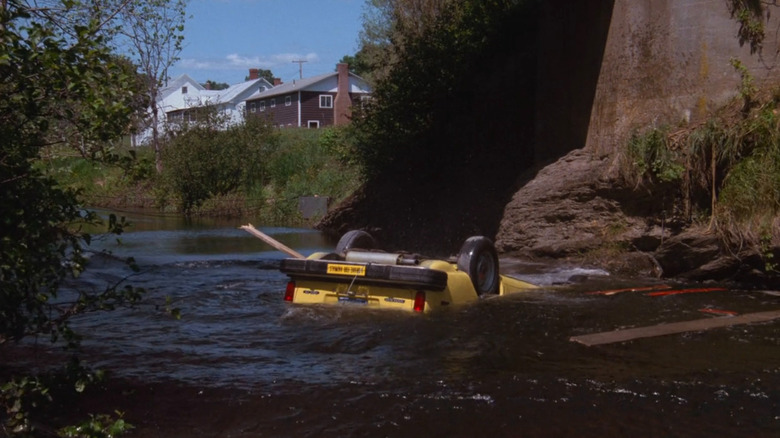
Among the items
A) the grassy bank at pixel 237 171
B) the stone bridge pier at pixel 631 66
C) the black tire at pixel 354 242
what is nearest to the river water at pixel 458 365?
the black tire at pixel 354 242

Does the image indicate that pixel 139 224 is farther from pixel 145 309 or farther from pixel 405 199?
pixel 145 309

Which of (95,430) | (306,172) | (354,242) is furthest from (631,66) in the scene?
(306,172)

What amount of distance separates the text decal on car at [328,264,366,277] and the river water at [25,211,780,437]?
0.42 meters

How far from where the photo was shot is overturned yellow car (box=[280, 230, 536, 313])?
29.5ft

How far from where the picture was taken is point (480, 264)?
10172mm

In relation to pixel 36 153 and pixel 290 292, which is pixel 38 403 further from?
pixel 290 292

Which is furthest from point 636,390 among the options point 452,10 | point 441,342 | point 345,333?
point 452,10

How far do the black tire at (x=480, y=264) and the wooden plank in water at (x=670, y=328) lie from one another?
1.70 metres

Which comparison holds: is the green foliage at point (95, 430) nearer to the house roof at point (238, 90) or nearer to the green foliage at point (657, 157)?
the green foliage at point (657, 157)

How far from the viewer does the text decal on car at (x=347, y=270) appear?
9203 millimetres

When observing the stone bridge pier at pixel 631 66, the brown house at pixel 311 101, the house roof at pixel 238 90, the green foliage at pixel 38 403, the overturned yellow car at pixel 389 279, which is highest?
the house roof at pixel 238 90

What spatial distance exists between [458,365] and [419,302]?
58.2 inches

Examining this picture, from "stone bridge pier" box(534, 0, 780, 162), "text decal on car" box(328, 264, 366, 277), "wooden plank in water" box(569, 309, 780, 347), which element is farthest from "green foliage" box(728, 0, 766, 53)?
"text decal on car" box(328, 264, 366, 277)

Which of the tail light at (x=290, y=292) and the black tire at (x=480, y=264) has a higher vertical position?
the black tire at (x=480, y=264)
